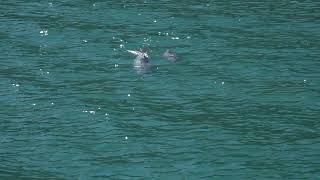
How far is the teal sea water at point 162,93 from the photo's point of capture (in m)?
32.2

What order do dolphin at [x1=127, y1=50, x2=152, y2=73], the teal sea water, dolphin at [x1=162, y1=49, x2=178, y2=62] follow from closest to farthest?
the teal sea water → dolphin at [x1=127, y1=50, x2=152, y2=73] → dolphin at [x1=162, y1=49, x2=178, y2=62]

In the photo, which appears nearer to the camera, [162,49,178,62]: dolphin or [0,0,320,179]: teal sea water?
[0,0,320,179]: teal sea water

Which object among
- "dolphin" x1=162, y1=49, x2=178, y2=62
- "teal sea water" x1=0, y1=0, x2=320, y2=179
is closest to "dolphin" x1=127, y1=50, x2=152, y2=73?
"teal sea water" x1=0, y1=0, x2=320, y2=179

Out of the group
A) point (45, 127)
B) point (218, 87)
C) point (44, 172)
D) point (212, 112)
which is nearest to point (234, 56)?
point (218, 87)

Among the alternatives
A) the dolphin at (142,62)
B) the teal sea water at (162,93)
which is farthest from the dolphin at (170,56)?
the dolphin at (142,62)

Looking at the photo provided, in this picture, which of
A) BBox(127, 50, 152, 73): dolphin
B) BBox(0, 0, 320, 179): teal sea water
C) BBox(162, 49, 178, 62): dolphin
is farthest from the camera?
BBox(162, 49, 178, 62): dolphin

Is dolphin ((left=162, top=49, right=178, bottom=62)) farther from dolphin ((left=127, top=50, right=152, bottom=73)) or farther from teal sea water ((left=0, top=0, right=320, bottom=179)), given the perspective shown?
dolphin ((left=127, top=50, right=152, bottom=73))

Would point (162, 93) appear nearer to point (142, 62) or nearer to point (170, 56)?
point (142, 62)

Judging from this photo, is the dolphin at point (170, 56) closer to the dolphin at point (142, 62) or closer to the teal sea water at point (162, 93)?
the teal sea water at point (162, 93)

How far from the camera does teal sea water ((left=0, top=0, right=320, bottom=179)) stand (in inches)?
1268

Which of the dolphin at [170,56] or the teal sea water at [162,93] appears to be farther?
the dolphin at [170,56]

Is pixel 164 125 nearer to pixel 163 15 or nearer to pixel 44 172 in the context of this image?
pixel 44 172

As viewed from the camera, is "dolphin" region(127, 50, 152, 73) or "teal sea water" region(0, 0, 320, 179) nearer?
"teal sea water" region(0, 0, 320, 179)

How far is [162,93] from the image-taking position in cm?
4009
